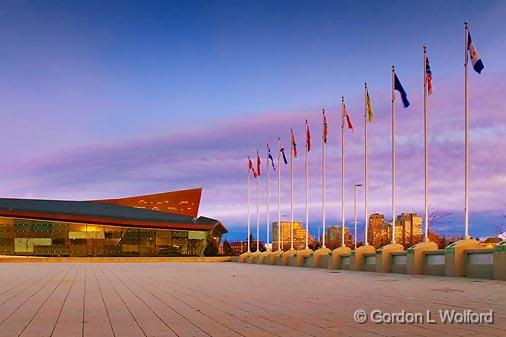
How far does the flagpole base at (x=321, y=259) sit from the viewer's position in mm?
31477

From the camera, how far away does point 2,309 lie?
407 inches

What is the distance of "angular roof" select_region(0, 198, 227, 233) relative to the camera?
243ft

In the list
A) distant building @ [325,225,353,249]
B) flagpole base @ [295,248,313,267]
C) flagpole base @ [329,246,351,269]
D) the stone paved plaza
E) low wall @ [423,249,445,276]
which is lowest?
distant building @ [325,225,353,249]

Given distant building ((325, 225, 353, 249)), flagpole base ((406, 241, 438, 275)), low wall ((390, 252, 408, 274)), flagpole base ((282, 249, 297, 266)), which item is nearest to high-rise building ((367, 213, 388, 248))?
distant building ((325, 225, 353, 249))

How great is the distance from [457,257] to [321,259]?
13.5m

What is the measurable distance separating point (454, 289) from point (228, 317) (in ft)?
22.3

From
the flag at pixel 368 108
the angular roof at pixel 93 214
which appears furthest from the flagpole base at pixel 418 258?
the angular roof at pixel 93 214

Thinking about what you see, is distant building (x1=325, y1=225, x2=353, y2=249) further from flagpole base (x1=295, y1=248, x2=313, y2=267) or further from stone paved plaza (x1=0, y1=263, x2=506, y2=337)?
stone paved plaza (x1=0, y1=263, x2=506, y2=337)

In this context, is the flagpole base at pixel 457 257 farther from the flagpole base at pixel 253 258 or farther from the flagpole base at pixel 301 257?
the flagpole base at pixel 253 258

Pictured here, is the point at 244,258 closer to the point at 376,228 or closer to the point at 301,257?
the point at 301,257

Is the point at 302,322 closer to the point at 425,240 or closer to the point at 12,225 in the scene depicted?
the point at 425,240

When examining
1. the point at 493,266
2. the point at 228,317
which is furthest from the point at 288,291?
the point at 493,266

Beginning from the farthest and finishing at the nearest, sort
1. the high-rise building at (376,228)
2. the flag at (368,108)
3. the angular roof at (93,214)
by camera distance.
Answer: the high-rise building at (376,228) → the angular roof at (93,214) → the flag at (368,108)

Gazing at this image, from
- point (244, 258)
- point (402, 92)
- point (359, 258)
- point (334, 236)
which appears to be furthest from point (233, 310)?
point (334, 236)
